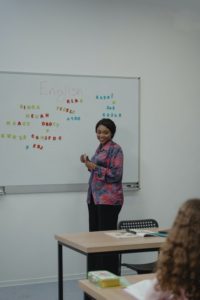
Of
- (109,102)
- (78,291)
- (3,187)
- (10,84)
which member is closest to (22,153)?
(3,187)

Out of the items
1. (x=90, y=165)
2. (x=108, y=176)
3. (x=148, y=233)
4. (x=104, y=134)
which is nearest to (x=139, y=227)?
(x=148, y=233)

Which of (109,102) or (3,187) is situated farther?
(109,102)

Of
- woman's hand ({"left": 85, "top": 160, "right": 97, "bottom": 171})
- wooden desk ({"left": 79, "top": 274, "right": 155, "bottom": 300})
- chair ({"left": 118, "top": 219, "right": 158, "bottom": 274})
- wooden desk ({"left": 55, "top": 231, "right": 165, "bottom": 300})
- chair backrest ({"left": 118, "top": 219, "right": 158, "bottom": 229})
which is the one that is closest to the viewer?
wooden desk ({"left": 79, "top": 274, "right": 155, "bottom": 300})

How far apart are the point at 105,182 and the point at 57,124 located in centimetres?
77

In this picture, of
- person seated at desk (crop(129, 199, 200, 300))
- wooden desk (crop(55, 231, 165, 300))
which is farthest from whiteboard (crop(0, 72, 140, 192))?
person seated at desk (crop(129, 199, 200, 300))

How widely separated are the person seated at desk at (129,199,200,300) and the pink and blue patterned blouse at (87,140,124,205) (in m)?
2.93

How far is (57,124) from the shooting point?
15.6ft

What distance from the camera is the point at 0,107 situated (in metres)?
4.55

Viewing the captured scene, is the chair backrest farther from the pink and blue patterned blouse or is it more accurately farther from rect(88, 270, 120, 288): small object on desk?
rect(88, 270, 120, 288): small object on desk

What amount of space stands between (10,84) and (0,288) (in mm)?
1895

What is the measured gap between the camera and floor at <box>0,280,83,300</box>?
4250 mm

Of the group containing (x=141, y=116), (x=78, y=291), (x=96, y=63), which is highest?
(x=96, y=63)

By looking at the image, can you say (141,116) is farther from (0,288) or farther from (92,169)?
(0,288)

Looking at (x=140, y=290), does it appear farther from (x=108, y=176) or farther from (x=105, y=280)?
(x=108, y=176)
